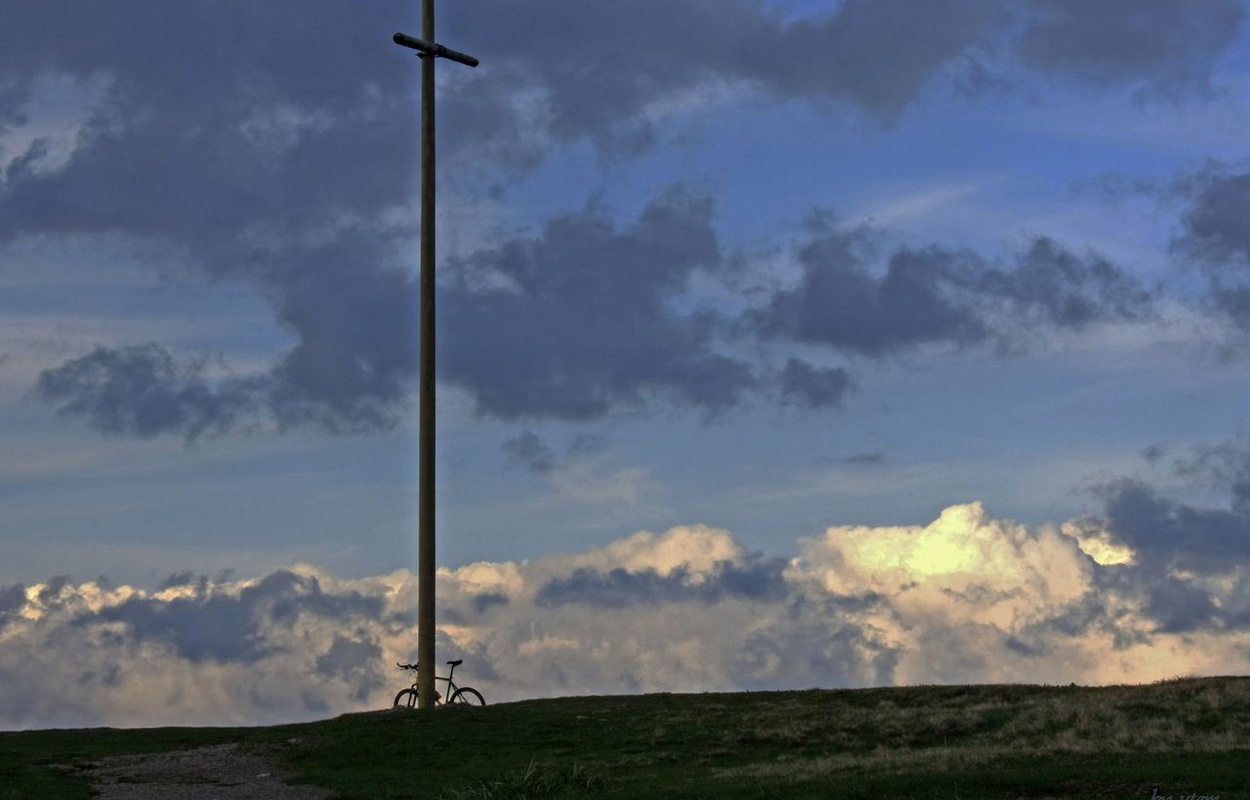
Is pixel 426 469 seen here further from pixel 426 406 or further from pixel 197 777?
pixel 197 777

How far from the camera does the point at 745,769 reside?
27844 mm

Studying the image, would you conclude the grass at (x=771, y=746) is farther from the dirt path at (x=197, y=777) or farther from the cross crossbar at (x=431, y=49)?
the cross crossbar at (x=431, y=49)

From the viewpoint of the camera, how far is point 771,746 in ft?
105

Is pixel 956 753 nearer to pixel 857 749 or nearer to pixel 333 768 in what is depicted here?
pixel 857 749

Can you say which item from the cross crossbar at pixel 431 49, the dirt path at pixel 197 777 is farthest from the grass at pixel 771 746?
the cross crossbar at pixel 431 49

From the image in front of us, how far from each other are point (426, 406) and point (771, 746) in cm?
1483

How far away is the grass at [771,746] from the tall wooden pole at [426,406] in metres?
2.57

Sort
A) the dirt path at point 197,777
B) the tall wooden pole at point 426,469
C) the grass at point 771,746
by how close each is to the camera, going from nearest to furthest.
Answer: the grass at point 771,746 → the dirt path at point 197,777 → the tall wooden pole at point 426,469

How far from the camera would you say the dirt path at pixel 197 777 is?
2762 cm

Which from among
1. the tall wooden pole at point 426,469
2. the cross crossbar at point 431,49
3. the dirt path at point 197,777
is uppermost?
the cross crossbar at point 431,49

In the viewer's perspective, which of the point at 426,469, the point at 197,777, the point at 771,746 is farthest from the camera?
the point at 426,469

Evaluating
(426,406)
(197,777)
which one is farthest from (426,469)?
(197,777)

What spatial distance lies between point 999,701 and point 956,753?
10.4 metres

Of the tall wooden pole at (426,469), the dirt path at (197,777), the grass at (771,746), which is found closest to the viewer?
the grass at (771,746)
